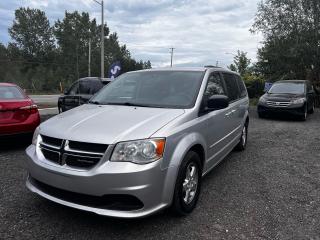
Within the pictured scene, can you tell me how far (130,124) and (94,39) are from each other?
236ft

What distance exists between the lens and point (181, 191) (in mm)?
3756

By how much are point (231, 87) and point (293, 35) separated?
1502 cm

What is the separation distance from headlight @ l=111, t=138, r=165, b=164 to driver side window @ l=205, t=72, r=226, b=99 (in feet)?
4.98

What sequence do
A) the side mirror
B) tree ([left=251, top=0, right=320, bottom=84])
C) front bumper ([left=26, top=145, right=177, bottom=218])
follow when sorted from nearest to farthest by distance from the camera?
front bumper ([left=26, top=145, right=177, bottom=218]) < the side mirror < tree ([left=251, top=0, right=320, bottom=84])

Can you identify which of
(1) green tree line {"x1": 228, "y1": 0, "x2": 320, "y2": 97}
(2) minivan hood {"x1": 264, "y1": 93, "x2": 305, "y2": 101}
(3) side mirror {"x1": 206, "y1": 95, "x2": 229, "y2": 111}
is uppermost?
(1) green tree line {"x1": 228, "y1": 0, "x2": 320, "y2": 97}

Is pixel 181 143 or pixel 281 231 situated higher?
pixel 181 143

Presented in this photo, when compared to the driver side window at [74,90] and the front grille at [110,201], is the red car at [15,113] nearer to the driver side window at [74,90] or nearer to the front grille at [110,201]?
the front grille at [110,201]

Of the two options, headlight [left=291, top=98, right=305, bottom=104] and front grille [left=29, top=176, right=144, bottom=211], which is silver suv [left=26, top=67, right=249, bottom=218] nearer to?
front grille [left=29, top=176, right=144, bottom=211]

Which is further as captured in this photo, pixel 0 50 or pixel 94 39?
pixel 94 39

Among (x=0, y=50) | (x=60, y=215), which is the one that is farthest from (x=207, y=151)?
(x=0, y=50)

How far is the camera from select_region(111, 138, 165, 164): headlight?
3309 millimetres

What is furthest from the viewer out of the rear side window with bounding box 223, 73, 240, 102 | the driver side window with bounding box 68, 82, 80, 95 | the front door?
the driver side window with bounding box 68, 82, 80, 95

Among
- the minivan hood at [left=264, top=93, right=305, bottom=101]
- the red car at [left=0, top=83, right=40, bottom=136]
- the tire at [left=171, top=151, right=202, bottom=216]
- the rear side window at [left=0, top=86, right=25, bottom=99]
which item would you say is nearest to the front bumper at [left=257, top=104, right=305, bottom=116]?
the minivan hood at [left=264, top=93, right=305, bottom=101]

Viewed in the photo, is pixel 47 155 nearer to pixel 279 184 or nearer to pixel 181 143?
pixel 181 143
